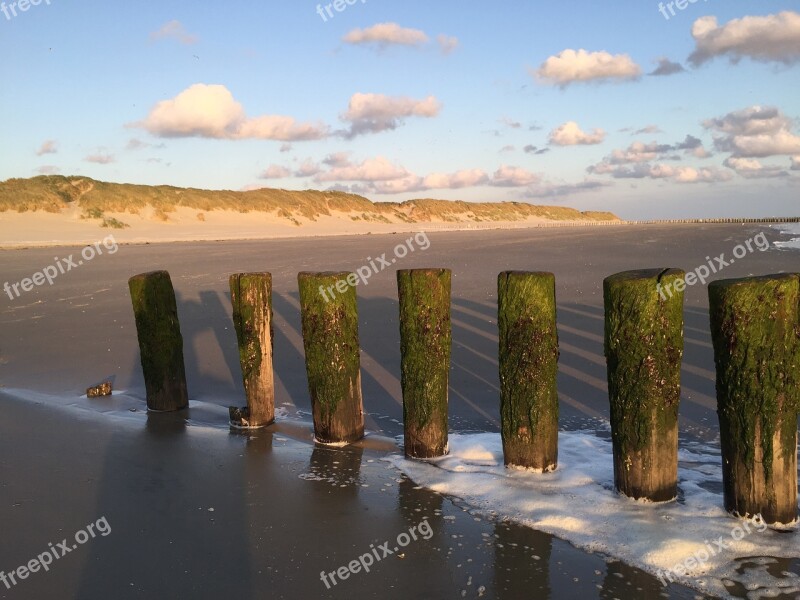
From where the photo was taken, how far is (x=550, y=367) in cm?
428

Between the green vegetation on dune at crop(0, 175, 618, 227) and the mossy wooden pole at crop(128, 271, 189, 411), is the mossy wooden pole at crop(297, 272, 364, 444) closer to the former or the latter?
the mossy wooden pole at crop(128, 271, 189, 411)

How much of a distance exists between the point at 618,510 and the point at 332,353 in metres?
2.14

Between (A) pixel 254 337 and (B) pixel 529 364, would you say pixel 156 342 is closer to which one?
(A) pixel 254 337

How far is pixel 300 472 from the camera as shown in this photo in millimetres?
4531

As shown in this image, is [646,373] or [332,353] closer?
[646,373]

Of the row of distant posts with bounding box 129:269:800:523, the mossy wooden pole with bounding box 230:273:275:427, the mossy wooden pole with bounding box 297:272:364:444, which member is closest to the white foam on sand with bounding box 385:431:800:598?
the row of distant posts with bounding box 129:269:800:523

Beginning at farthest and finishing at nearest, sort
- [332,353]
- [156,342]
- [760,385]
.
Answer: [156,342] → [332,353] → [760,385]

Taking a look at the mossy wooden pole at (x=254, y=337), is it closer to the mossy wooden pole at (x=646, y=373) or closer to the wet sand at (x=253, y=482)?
the wet sand at (x=253, y=482)

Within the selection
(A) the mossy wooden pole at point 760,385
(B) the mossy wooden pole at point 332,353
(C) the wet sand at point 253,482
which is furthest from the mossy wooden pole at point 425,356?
(A) the mossy wooden pole at point 760,385

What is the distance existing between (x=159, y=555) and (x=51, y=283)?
12426mm

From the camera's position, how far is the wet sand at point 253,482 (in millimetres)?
3166

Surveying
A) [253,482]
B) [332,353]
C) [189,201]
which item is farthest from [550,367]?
[189,201]

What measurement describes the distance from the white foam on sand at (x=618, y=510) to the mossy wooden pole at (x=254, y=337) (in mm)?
1282

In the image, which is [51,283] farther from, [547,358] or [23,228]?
[23,228]
